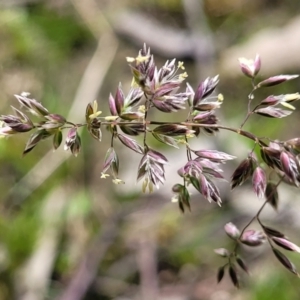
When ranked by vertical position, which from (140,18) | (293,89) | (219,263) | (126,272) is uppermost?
(140,18)

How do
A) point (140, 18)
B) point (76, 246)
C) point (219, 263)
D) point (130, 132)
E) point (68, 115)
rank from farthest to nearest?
point (140, 18), point (68, 115), point (76, 246), point (219, 263), point (130, 132)

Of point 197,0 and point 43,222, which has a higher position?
point 197,0

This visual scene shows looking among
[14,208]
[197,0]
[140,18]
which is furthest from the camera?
[140,18]

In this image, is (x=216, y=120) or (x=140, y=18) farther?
(x=140, y=18)

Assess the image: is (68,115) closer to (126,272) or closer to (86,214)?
(86,214)

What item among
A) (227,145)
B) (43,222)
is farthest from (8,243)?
(227,145)

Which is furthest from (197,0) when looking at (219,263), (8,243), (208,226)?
(8,243)

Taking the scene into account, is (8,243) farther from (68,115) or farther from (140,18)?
(140,18)
